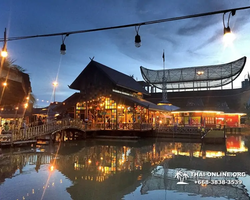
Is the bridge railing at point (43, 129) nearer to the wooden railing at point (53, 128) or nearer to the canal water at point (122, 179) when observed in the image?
the wooden railing at point (53, 128)

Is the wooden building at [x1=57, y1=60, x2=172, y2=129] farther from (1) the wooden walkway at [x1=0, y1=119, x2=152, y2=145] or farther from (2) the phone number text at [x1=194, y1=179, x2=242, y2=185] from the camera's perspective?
(2) the phone number text at [x1=194, y1=179, x2=242, y2=185]

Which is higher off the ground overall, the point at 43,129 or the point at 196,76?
the point at 196,76

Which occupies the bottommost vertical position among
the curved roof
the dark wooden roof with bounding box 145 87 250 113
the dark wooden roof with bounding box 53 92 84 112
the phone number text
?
the phone number text

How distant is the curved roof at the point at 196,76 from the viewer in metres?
44.5

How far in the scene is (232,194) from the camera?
21.6ft

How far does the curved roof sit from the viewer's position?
4451 cm

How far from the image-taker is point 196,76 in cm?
4812

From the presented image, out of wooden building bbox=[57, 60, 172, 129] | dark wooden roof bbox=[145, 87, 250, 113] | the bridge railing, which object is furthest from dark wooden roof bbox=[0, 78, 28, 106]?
dark wooden roof bbox=[145, 87, 250, 113]

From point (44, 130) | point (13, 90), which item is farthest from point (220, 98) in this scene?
point (13, 90)

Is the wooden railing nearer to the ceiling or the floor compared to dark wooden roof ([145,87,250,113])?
nearer to the floor

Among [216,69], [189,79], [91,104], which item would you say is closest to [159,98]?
[189,79]

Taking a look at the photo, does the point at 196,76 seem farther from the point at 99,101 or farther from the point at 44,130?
the point at 44,130

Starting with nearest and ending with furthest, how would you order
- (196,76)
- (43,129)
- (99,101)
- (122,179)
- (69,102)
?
1. (122,179)
2. (43,129)
3. (69,102)
4. (99,101)
5. (196,76)

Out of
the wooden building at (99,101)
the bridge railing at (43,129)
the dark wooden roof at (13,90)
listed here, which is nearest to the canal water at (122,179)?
the dark wooden roof at (13,90)
